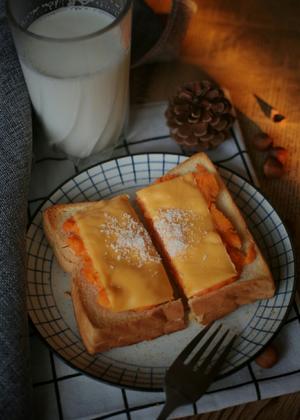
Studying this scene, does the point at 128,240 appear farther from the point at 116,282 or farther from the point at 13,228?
the point at 13,228

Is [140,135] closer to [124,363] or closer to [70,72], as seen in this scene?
[70,72]

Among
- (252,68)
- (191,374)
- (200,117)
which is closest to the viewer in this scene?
(191,374)

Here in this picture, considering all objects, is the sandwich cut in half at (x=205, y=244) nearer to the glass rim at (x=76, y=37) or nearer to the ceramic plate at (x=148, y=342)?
the ceramic plate at (x=148, y=342)

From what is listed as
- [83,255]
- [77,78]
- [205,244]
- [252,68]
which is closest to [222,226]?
[205,244]

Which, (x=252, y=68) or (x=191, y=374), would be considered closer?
(x=191, y=374)

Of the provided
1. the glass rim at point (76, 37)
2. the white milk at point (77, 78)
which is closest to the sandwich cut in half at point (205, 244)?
the white milk at point (77, 78)

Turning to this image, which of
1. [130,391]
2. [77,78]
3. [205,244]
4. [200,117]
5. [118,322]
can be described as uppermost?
[77,78]

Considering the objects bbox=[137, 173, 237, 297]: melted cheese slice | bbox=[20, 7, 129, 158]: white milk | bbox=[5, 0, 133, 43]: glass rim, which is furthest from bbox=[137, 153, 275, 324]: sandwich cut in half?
bbox=[5, 0, 133, 43]: glass rim
